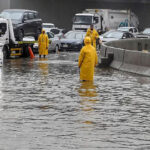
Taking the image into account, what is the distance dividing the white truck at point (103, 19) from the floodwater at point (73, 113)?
40317mm

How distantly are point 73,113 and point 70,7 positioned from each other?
2662 inches

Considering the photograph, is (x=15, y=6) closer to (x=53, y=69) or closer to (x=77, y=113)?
(x=53, y=69)

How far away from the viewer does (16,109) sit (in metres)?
14.4

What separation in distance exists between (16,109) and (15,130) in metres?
2.92

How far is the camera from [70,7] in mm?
81062

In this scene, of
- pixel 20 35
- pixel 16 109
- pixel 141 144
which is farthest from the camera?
pixel 20 35

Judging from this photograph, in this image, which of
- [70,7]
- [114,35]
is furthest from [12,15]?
[70,7]

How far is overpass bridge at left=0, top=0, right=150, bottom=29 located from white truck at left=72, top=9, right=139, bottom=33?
15.5ft

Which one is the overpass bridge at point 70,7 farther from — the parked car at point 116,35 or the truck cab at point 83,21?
the parked car at point 116,35

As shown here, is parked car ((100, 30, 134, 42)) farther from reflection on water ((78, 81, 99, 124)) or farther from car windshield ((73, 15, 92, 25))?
reflection on water ((78, 81, 99, 124))

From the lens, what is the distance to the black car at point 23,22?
39688 millimetres

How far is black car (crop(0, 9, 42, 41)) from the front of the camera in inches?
1563

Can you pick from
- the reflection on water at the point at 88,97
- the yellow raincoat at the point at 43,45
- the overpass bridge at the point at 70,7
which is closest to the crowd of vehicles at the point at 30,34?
the yellow raincoat at the point at 43,45

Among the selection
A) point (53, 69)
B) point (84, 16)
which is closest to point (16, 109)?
point (53, 69)
